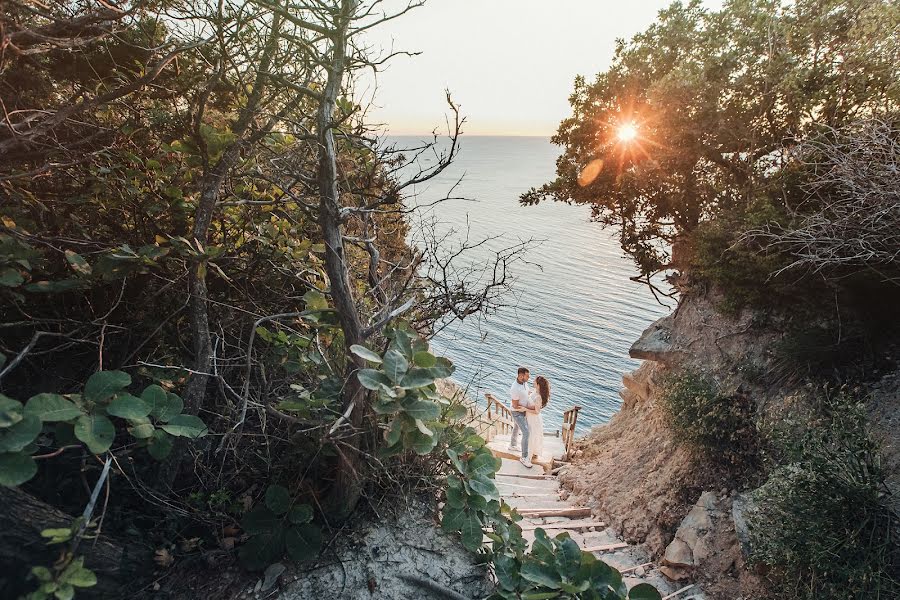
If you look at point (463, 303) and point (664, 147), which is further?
point (664, 147)

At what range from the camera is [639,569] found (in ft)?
20.4

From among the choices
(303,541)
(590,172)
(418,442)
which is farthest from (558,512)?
(590,172)

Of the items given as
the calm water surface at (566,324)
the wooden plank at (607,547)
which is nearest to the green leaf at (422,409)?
the wooden plank at (607,547)

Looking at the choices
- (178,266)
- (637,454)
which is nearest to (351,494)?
(178,266)

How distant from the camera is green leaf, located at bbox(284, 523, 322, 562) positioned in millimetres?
2648

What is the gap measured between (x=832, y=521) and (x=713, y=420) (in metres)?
2.78

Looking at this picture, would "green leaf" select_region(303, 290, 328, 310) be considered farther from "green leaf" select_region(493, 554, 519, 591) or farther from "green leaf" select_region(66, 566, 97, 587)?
"green leaf" select_region(493, 554, 519, 591)

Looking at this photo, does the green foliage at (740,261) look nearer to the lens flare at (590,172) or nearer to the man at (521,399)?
the lens flare at (590,172)

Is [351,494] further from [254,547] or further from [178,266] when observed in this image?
[178,266]

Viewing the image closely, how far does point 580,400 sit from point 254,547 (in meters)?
25.5

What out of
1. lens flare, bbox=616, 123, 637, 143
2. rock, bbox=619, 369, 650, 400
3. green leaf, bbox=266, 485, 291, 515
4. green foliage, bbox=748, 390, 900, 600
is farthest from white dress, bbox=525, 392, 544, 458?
green leaf, bbox=266, 485, 291, 515

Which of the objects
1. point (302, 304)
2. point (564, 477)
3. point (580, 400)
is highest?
point (302, 304)

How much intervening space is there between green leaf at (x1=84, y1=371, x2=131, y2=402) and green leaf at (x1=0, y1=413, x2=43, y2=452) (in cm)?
21

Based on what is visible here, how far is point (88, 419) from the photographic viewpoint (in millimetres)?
1748
